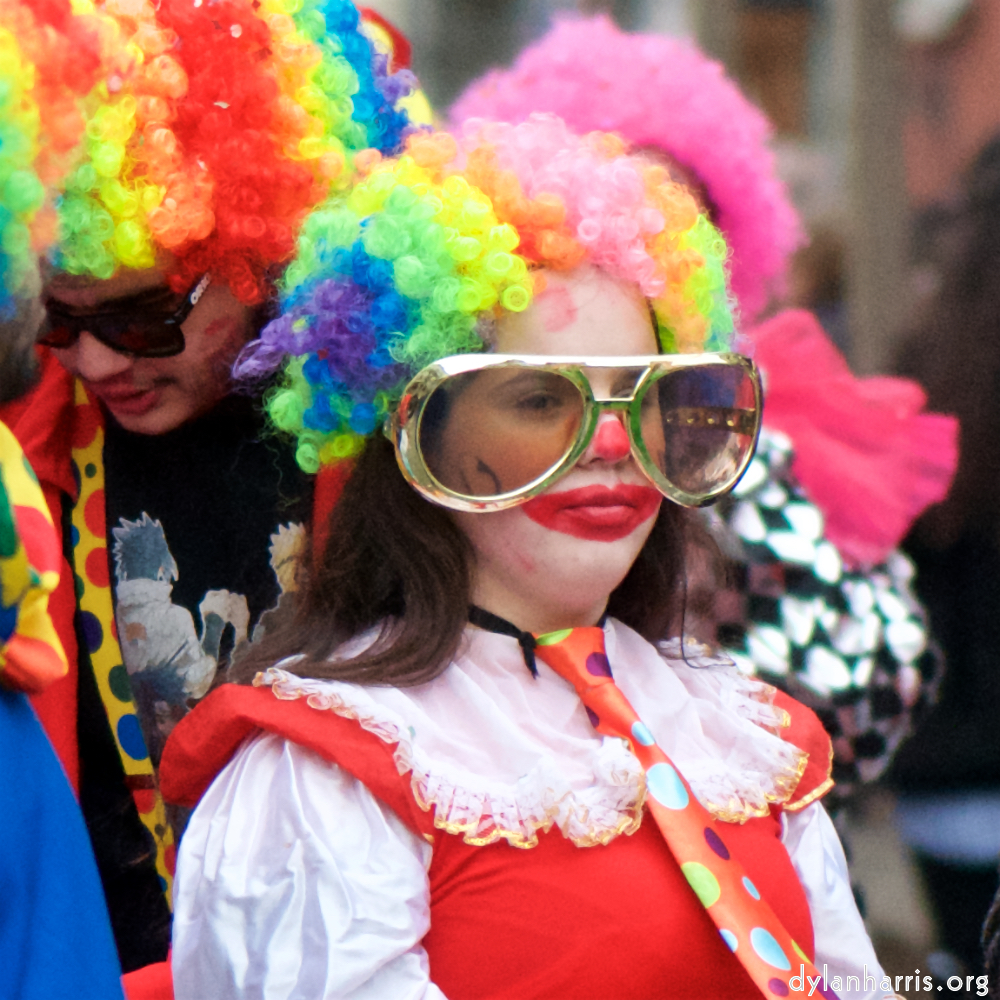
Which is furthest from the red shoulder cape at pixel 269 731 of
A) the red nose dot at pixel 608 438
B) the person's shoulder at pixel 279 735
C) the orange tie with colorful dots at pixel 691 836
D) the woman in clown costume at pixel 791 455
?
the woman in clown costume at pixel 791 455

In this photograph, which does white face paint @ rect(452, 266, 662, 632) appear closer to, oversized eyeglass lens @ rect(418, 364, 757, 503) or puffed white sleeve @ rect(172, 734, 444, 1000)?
oversized eyeglass lens @ rect(418, 364, 757, 503)

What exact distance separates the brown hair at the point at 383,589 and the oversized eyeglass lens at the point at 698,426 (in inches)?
10.9

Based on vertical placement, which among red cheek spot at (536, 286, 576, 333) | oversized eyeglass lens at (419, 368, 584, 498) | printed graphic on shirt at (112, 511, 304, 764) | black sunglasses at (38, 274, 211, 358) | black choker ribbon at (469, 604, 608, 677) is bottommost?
printed graphic on shirt at (112, 511, 304, 764)

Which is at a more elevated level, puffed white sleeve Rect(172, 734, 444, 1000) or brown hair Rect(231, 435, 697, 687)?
brown hair Rect(231, 435, 697, 687)

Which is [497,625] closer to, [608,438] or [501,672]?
[501,672]

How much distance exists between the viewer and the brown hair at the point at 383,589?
1.61 m

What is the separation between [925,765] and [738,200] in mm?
1248

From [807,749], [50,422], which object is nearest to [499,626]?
[807,749]

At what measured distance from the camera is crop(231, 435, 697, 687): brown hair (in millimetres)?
1608

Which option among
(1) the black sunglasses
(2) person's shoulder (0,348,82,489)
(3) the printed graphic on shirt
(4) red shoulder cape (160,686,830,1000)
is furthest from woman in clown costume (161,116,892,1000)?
(2) person's shoulder (0,348,82,489)

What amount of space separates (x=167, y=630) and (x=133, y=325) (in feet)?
1.57

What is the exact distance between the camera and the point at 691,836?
1556mm

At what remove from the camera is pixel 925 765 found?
274 centimetres

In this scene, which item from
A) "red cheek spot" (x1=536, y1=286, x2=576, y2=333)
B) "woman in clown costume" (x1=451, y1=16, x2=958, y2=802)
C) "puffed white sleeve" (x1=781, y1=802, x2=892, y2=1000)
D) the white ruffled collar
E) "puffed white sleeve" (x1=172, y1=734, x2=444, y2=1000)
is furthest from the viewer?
"woman in clown costume" (x1=451, y1=16, x2=958, y2=802)
